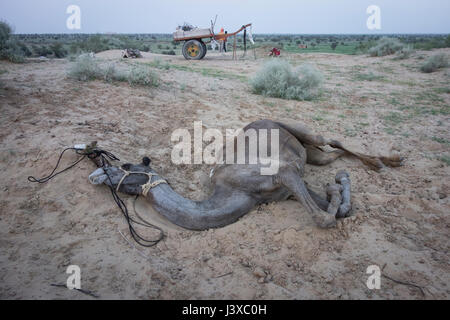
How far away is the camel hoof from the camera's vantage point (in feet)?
9.27

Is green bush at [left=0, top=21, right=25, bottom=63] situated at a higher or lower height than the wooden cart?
lower

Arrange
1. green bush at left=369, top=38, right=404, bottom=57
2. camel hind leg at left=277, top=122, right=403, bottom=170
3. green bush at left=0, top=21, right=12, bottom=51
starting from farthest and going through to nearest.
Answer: green bush at left=369, top=38, right=404, bottom=57 → green bush at left=0, top=21, right=12, bottom=51 → camel hind leg at left=277, top=122, right=403, bottom=170

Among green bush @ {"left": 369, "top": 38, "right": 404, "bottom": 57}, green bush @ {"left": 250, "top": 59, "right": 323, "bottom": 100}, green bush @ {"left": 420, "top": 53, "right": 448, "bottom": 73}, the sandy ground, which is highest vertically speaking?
green bush @ {"left": 369, "top": 38, "right": 404, "bottom": 57}

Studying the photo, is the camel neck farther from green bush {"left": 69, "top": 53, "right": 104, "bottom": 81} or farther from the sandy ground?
green bush {"left": 69, "top": 53, "right": 104, "bottom": 81}

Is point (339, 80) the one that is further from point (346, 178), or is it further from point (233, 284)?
point (233, 284)

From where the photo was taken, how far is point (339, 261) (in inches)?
101

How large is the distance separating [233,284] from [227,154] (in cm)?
178

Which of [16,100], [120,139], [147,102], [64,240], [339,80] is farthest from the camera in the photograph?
[339,80]

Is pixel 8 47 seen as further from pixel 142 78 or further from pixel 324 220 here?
pixel 324 220

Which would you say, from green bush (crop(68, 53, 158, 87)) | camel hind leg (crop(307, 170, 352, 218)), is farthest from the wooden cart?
camel hind leg (crop(307, 170, 352, 218))

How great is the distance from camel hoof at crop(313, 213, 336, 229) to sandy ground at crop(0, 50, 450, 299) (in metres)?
0.10

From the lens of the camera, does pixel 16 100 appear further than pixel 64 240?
Yes

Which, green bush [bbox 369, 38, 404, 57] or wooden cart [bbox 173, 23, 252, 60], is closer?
wooden cart [bbox 173, 23, 252, 60]

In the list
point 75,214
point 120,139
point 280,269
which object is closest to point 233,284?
point 280,269
